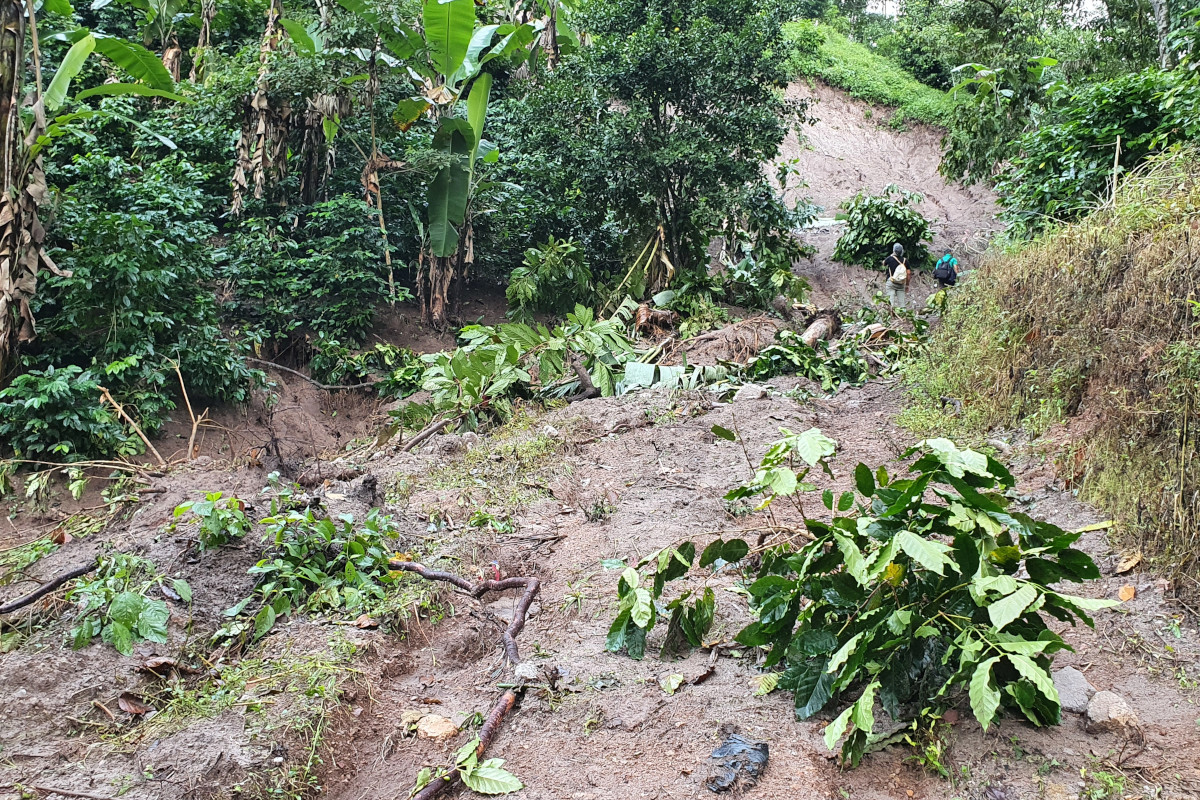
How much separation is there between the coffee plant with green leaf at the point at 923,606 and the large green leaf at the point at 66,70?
25.3ft

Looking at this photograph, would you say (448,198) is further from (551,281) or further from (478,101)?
(551,281)

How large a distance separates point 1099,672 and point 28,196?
7.89m

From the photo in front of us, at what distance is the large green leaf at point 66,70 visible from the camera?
22.7 ft

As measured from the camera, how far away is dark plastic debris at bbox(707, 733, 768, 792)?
2383mm

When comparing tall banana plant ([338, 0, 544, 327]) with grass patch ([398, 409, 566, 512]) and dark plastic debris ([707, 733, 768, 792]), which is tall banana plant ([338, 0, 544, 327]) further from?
dark plastic debris ([707, 733, 768, 792])

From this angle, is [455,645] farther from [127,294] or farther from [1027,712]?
[127,294]

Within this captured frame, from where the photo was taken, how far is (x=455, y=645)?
340 centimetres

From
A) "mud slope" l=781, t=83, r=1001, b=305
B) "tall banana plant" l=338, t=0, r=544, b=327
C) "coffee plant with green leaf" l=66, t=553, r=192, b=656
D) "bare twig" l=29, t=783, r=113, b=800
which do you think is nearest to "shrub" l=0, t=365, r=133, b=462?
"coffee plant with green leaf" l=66, t=553, r=192, b=656

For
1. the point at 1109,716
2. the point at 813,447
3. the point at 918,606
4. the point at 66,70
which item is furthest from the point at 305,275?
the point at 1109,716

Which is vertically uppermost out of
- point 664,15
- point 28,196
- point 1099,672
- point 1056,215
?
point 664,15

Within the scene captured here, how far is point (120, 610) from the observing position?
296 centimetres

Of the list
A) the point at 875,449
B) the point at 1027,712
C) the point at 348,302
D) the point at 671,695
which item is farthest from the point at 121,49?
the point at 1027,712

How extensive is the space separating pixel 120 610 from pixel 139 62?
960cm

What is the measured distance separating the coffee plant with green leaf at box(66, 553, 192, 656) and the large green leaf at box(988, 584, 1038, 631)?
2.92m
